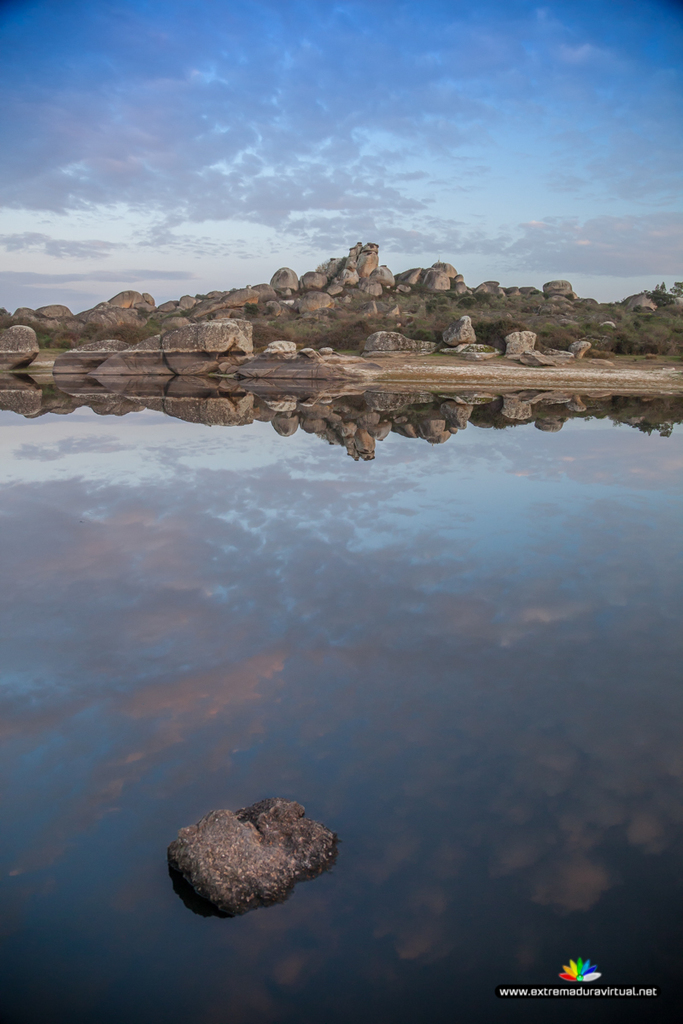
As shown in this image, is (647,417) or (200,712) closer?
(200,712)

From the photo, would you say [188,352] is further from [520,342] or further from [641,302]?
[641,302]

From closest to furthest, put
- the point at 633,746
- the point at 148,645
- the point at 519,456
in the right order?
the point at 633,746, the point at 148,645, the point at 519,456

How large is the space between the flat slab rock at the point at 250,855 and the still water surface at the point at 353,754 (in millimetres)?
81

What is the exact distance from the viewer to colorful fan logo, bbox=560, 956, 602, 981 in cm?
266

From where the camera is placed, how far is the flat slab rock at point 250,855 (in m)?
2.97

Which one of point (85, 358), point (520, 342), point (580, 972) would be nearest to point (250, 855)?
point (580, 972)

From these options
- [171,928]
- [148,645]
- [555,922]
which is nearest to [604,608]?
[555,922]

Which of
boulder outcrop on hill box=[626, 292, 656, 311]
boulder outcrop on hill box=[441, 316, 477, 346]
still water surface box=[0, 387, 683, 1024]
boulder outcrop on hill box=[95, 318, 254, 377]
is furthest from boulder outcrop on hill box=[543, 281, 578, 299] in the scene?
still water surface box=[0, 387, 683, 1024]

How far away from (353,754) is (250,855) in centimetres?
97

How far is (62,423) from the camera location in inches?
685

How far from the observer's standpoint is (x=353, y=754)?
3867 mm

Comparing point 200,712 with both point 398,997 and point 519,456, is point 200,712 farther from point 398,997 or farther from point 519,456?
point 519,456

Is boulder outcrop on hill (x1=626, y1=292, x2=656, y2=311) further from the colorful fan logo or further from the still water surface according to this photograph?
the colorful fan logo

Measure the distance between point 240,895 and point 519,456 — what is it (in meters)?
10.4
